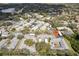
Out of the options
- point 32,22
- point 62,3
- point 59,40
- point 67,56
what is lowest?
point 67,56

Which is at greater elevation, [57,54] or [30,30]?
[30,30]

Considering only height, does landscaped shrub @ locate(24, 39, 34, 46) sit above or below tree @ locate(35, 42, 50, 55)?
above

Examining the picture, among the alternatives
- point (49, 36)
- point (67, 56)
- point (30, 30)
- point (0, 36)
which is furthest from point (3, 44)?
point (67, 56)

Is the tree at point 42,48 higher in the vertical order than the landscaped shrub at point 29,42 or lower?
lower

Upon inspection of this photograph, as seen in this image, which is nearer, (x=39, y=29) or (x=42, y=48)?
(x=42, y=48)

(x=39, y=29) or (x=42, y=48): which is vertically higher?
(x=39, y=29)

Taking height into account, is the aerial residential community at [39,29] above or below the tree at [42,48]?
above

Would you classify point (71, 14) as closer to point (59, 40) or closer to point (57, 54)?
point (59, 40)

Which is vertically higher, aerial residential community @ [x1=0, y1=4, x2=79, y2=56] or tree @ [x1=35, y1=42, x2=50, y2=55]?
aerial residential community @ [x1=0, y1=4, x2=79, y2=56]
